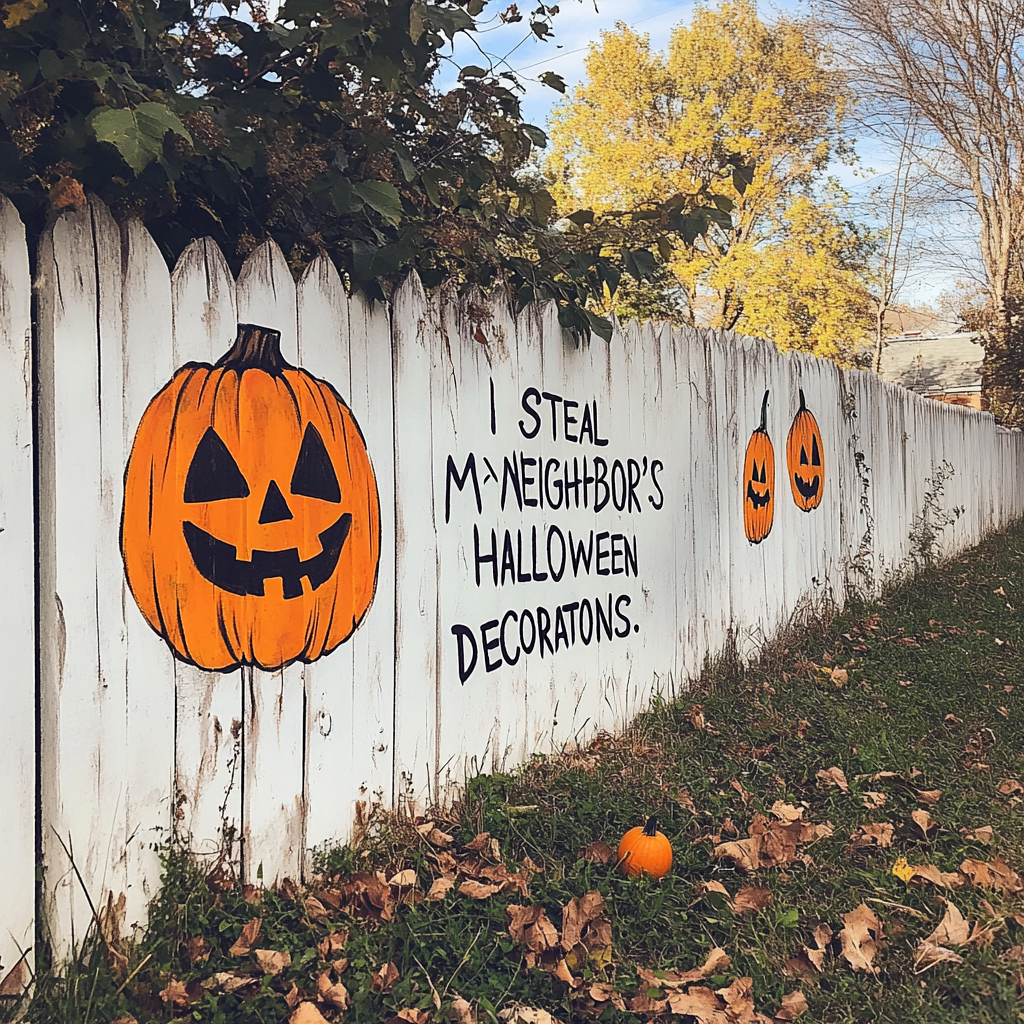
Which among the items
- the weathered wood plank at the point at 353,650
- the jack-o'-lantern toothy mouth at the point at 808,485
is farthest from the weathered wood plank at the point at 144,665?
the jack-o'-lantern toothy mouth at the point at 808,485

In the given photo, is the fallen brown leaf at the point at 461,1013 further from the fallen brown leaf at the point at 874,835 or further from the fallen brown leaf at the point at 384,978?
the fallen brown leaf at the point at 874,835

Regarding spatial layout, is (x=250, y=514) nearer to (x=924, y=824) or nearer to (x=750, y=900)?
(x=750, y=900)

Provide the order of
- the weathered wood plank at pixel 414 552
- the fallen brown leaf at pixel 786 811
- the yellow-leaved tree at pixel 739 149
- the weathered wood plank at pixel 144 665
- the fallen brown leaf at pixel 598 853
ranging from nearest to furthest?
the weathered wood plank at pixel 144 665
the fallen brown leaf at pixel 598 853
the weathered wood plank at pixel 414 552
the fallen brown leaf at pixel 786 811
the yellow-leaved tree at pixel 739 149

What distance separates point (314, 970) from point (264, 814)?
0.51 meters

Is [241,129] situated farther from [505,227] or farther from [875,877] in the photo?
[875,877]

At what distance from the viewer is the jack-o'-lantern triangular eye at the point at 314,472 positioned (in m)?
2.86

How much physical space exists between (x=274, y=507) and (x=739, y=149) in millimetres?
30923

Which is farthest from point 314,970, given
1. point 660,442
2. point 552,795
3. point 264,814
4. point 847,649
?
point 847,649

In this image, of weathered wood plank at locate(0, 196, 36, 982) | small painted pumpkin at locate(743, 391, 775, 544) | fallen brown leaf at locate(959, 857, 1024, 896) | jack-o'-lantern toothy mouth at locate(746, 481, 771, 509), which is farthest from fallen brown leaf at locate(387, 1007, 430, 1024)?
jack-o'-lantern toothy mouth at locate(746, 481, 771, 509)

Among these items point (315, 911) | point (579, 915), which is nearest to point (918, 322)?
point (579, 915)

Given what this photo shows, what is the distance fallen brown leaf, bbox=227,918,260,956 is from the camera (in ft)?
7.92

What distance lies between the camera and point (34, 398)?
2.22 meters

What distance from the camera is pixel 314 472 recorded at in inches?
114

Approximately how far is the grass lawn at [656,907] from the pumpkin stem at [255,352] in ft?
4.45
